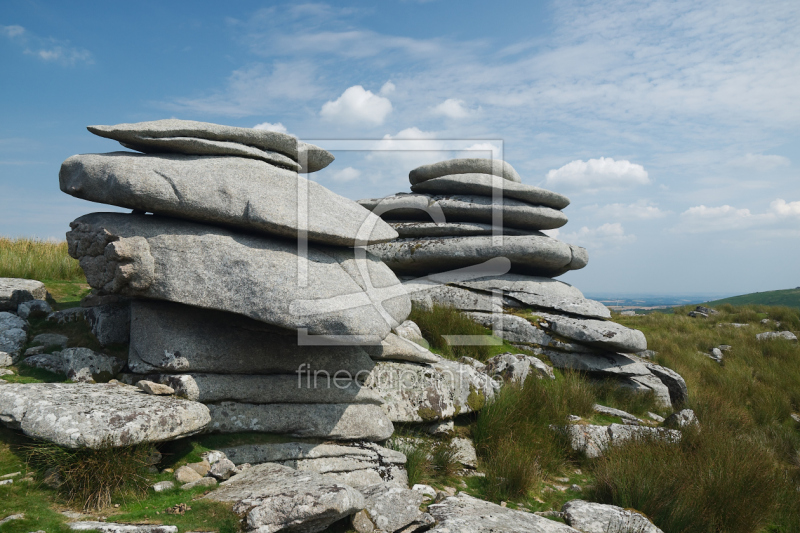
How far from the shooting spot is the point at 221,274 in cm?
562

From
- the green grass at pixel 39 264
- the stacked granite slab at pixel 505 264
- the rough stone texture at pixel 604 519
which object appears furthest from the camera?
the stacked granite slab at pixel 505 264

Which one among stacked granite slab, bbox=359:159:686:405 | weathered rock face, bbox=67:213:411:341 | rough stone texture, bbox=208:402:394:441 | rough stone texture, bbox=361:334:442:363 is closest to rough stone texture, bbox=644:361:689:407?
stacked granite slab, bbox=359:159:686:405

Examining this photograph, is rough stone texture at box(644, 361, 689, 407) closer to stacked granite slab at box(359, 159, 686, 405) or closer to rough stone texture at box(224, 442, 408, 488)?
stacked granite slab at box(359, 159, 686, 405)

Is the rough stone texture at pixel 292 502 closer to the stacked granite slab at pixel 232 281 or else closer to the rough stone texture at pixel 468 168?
the stacked granite slab at pixel 232 281

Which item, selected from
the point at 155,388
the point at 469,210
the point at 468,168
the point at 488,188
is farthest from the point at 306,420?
the point at 468,168

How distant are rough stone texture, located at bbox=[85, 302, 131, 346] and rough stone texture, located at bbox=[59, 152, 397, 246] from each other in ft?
4.85

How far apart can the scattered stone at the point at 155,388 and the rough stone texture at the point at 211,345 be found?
0.27 meters

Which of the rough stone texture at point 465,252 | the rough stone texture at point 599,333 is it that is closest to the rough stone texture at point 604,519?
the rough stone texture at point 599,333

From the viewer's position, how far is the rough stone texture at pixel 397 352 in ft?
23.1

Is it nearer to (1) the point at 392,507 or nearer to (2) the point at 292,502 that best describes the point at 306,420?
(1) the point at 392,507

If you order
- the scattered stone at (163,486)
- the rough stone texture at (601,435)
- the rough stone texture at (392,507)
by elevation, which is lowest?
the rough stone texture at (601,435)

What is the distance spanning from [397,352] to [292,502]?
3297 mm

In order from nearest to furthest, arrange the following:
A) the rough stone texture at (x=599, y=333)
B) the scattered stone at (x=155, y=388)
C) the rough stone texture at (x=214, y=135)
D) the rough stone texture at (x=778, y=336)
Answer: the scattered stone at (x=155, y=388), the rough stone texture at (x=214, y=135), the rough stone texture at (x=599, y=333), the rough stone texture at (x=778, y=336)

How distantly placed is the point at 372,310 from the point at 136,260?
2.85 meters
